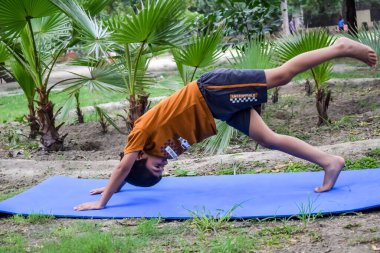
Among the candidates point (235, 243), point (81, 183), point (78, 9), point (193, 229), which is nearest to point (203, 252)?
point (235, 243)

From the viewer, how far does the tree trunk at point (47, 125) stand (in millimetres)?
6871

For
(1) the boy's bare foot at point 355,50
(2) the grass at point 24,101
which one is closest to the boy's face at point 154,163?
(1) the boy's bare foot at point 355,50

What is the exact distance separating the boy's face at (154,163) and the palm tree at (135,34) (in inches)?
67.3

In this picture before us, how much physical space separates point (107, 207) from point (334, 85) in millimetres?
7677

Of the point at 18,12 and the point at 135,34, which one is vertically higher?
the point at 18,12

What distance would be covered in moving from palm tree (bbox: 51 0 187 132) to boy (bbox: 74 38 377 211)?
60.8 inches

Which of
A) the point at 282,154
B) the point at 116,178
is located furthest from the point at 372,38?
the point at 116,178

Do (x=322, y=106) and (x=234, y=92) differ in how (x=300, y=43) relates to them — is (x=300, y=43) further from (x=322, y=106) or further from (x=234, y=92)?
(x=234, y=92)

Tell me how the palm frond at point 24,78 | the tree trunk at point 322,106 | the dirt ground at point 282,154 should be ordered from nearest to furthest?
the dirt ground at point 282,154, the tree trunk at point 322,106, the palm frond at point 24,78

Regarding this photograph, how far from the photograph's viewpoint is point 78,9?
Answer: 6043mm

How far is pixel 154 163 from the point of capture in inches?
168

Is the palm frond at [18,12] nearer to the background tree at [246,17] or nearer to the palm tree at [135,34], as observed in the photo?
the palm tree at [135,34]

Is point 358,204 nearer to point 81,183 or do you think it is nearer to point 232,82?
point 232,82

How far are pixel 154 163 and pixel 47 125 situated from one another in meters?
3.07
